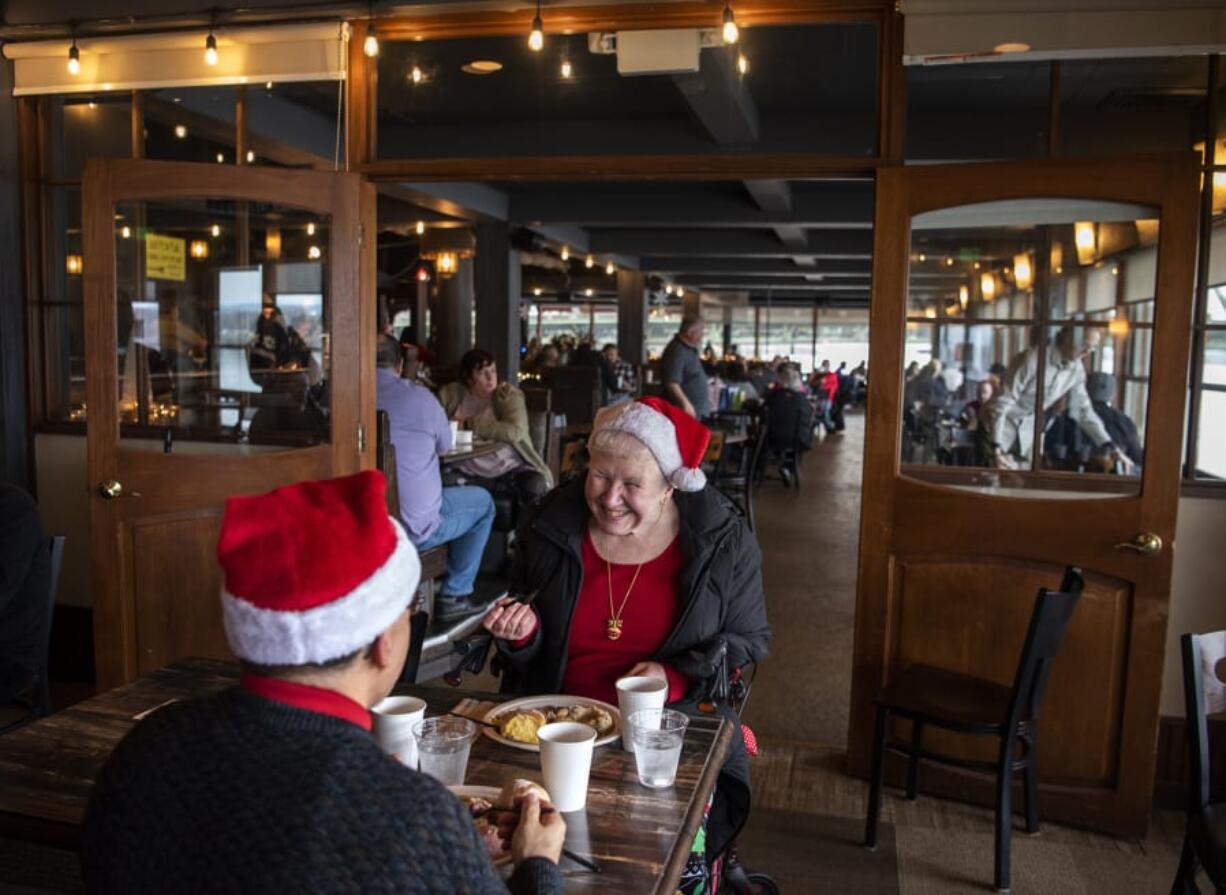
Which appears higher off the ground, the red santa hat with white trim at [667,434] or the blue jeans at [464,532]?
the red santa hat with white trim at [667,434]

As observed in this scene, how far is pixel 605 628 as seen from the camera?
7.76ft

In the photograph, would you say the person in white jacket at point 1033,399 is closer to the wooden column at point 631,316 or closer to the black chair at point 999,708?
the black chair at point 999,708

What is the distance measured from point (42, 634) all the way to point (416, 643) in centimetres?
140

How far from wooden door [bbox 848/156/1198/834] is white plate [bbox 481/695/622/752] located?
1.59 m

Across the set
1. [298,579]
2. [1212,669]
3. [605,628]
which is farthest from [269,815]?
[1212,669]

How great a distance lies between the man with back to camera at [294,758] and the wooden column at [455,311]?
1108 centimetres

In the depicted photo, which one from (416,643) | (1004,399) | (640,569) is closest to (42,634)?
(416,643)

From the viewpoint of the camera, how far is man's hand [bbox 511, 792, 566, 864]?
1341 millimetres

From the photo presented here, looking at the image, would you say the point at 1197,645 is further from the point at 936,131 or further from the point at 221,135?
the point at 221,135

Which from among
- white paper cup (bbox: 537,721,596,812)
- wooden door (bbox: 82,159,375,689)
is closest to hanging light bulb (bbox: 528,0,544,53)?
wooden door (bbox: 82,159,375,689)

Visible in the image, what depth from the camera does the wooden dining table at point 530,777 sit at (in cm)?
150

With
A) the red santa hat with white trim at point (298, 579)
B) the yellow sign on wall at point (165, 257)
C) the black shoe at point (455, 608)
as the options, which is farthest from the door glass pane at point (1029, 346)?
the yellow sign on wall at point (165, 257)

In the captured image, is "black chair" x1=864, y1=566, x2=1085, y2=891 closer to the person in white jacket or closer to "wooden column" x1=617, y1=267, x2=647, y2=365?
the person in white jacket

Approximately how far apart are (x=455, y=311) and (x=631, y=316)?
5.85 m
